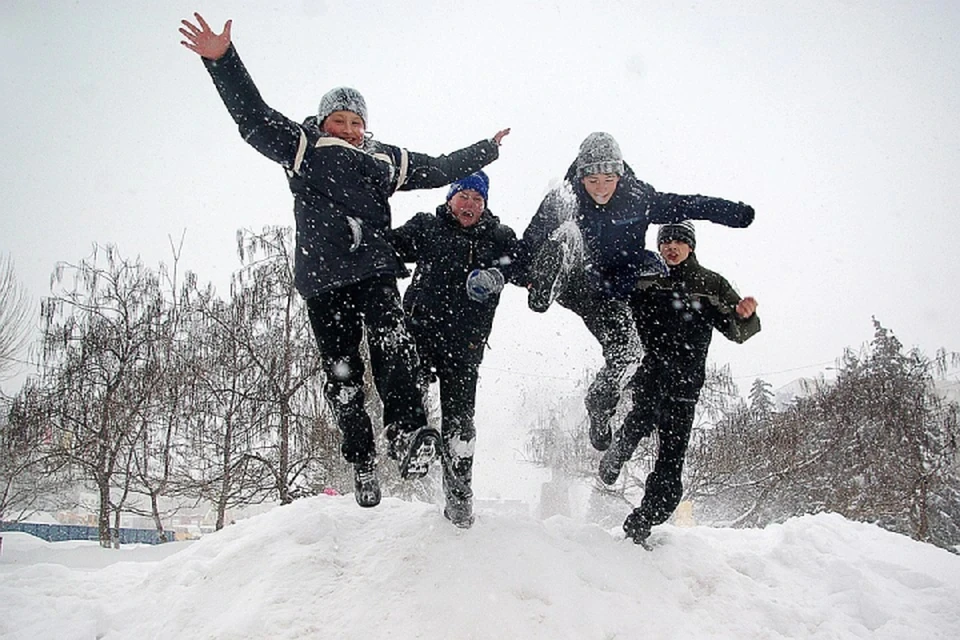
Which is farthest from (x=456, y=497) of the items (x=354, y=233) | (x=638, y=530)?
(x=354, y=233)

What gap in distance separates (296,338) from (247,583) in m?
11.1

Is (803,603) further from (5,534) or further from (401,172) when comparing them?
(5,534)

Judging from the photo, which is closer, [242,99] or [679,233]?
[242,99]

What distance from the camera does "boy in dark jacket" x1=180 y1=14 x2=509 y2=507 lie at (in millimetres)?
3004

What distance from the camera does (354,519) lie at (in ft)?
11.6

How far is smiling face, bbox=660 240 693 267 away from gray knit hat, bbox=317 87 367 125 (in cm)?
210

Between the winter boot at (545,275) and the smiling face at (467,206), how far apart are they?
20.2 inches

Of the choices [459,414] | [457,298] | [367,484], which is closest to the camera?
[367,484]

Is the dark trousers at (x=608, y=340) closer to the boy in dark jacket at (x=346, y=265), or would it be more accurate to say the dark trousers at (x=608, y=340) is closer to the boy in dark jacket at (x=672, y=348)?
the boy in dark jacket at (x=672, y=348)

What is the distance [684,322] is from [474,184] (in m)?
1.60

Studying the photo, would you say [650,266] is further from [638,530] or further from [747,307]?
[638,530]

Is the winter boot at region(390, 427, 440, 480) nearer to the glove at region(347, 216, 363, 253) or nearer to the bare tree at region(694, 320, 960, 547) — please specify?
the glove at region(347, 216, 363, 253)

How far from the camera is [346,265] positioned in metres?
3.06

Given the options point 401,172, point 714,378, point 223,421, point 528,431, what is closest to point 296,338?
point 223,421
